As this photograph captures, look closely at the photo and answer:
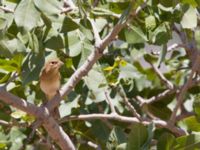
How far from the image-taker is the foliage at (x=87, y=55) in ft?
3.65

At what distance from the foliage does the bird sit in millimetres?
28

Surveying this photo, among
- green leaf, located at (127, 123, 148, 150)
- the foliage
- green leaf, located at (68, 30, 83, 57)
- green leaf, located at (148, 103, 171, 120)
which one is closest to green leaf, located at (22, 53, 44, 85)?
the foliage

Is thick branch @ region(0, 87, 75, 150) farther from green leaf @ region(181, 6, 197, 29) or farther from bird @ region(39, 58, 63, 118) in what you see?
green leaf @ region(181, 6, 197, 29)

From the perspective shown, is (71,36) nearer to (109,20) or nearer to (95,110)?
(109,20)

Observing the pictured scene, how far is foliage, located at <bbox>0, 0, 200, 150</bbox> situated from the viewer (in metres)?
1.11

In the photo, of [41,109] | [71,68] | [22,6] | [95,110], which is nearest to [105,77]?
[71,68]

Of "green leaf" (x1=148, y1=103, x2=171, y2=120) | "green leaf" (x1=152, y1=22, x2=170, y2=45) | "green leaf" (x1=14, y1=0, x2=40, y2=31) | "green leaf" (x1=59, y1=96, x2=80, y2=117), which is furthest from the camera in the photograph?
"green leaf" (x1=148, y1=103, x2=171, y2=120)

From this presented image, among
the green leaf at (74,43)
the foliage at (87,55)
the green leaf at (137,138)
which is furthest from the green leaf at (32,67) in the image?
the green leaf at (137,138)

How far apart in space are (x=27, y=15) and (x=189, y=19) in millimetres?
351

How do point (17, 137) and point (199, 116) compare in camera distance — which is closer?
point (199, 116)

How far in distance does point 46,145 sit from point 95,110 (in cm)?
34

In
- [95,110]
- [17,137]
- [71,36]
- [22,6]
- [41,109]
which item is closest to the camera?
[22,6]

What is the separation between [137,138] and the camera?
1113 millimetres

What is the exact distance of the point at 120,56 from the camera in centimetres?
165
